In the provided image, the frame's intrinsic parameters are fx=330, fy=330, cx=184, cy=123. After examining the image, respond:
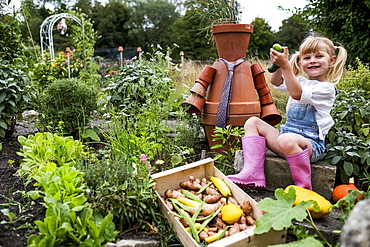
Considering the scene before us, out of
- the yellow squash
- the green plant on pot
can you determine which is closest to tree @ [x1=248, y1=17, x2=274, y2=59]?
the green plant on pot

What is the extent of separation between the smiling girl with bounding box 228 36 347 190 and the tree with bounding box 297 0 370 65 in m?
2.90

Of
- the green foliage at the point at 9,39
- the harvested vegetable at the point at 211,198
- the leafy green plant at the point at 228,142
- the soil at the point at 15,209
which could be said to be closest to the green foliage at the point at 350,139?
the leafy green plant at the point at 228,142

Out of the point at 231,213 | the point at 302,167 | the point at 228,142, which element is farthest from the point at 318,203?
the point at 228,142

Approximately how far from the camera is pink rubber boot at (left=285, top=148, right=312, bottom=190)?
2.11 m

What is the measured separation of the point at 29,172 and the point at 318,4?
5.37m

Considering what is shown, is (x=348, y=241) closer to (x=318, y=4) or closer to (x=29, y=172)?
(x=29, y=172)

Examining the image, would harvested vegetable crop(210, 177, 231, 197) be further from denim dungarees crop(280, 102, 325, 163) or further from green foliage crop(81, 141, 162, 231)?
denim dungarees crop(280, 102, 325, 163)

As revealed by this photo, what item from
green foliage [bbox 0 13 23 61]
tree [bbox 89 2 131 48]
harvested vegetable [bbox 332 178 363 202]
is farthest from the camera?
tree [bbox 89 2 131 48]

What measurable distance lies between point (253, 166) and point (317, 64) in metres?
0.85

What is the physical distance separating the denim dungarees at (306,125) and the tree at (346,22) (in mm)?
3125

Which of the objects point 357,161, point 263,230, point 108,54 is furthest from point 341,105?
point 108,54

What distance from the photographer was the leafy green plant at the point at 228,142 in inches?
97.2

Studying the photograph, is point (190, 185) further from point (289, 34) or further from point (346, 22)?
point (289, 34)

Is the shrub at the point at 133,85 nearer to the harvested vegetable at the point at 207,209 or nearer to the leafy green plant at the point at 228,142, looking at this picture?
the leafy green plant at the point at 228,142
